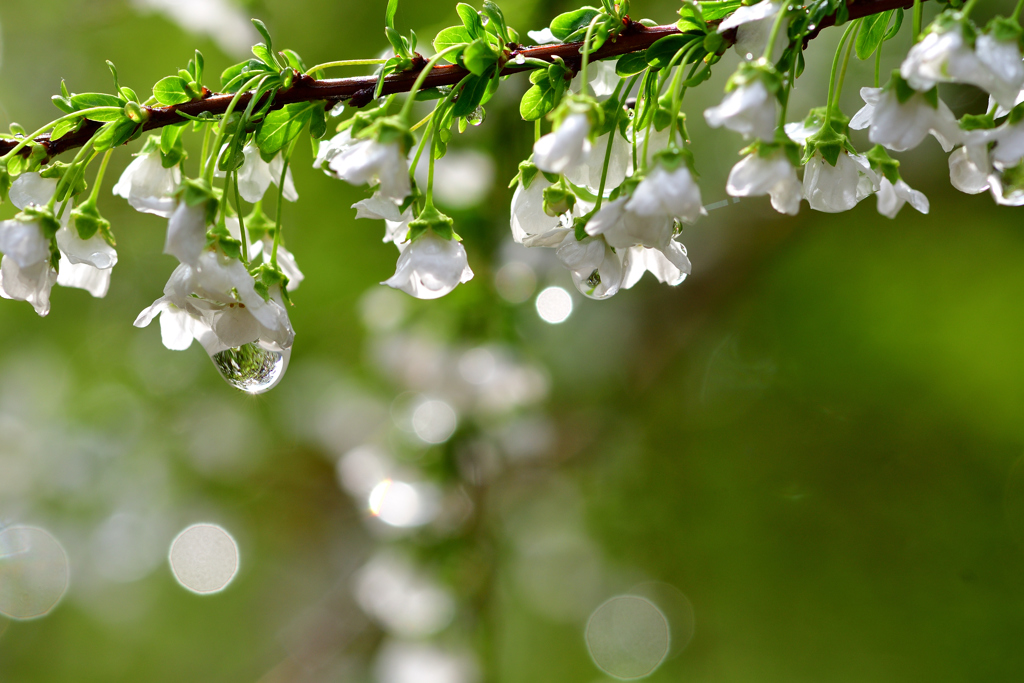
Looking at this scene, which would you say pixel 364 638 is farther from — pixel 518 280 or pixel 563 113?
pixel 563 113

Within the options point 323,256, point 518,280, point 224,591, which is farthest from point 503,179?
point 224,591

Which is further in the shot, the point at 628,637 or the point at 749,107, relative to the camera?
the point at 628,637

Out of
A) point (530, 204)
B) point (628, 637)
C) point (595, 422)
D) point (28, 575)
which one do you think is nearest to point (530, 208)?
point (530, 204)

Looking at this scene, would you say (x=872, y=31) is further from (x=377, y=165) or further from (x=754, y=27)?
(x=377, y=165)

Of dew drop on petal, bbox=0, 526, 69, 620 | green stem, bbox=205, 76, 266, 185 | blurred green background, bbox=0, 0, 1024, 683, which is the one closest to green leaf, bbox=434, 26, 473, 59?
green stem, bbox=205, 76, 266, 185

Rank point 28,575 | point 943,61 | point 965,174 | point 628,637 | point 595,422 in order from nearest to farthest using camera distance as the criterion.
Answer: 1. point 943,61
2. point 965,174
3. point 595,422
4. point 628,637
5. point 28,575

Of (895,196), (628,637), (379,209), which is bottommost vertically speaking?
(628,637)

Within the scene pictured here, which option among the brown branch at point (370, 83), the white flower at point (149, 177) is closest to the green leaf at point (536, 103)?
the brown branch at point (370, 83)
